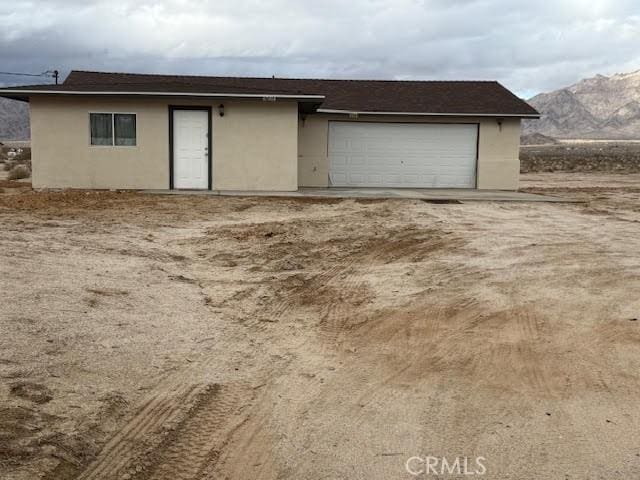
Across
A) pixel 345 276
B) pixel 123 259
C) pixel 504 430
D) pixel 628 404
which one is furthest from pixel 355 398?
pixel 123 259

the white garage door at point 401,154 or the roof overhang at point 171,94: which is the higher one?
the roof overhang at point 171,94

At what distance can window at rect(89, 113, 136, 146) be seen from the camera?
21.2 m

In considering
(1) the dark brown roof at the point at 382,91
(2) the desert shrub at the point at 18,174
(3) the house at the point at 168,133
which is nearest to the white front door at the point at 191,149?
(3) the house at the point at 168,133

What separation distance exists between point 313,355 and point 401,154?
1925 cm

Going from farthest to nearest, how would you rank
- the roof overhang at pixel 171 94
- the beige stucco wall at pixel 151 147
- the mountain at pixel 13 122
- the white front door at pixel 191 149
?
the mountain at pixel 13 122, the white front door at pixel 191 149, the beige stucco wall at pixel 151 147, the roof overhang at pixel 171 94

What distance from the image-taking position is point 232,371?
635 cm

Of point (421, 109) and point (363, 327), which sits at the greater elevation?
point (421, 109)

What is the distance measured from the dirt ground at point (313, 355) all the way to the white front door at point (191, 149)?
348 inches

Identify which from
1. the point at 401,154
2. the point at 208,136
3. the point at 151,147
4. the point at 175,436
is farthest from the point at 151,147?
the point at 175,436

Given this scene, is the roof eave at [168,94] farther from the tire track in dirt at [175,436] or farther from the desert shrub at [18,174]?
the tire track in dirt at [175,436]

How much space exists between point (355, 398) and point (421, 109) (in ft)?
66.5

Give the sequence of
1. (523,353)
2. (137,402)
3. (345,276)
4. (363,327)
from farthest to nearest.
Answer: (345,276) → (363,327) → (523,353) → (137,402)

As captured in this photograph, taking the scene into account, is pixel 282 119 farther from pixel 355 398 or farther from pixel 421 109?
pixel 355 398

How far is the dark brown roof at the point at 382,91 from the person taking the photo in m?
24.9
